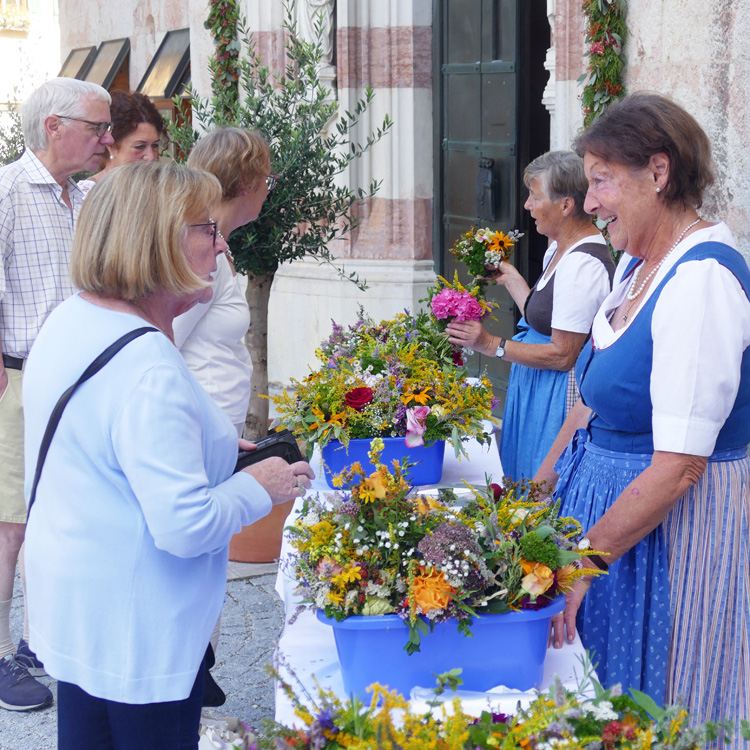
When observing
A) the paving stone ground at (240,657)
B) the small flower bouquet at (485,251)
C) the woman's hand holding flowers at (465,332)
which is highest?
the small flower bouquet at (485,251)

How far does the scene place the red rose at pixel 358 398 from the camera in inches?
101

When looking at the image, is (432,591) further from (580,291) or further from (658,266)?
(580,291)

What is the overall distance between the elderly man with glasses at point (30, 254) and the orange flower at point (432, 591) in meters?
2.05

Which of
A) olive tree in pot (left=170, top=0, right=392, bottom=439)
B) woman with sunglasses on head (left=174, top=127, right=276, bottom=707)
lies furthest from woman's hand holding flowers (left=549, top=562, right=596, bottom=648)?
olive tree in pot (left=170, top=0, right=392, bottom=439)

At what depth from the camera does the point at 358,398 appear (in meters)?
2.57

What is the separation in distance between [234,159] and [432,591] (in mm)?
1803

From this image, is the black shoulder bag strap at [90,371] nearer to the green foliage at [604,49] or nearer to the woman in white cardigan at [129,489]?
the woman in white cardigan at [129,489]

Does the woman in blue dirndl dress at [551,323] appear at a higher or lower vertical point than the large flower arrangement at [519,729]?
higher

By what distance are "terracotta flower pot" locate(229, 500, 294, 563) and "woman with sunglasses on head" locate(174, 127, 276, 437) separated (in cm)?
148

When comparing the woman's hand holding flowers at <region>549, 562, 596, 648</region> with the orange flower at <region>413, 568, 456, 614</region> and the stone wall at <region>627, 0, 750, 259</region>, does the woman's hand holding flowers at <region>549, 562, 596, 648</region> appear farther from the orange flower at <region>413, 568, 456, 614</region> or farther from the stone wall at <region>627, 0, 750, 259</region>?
the stone wall at <region>627, 0, 750, 259</region>

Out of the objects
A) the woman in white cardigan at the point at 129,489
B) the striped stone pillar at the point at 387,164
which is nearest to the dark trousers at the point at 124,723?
the woman in white cardigan at the point at 129,489

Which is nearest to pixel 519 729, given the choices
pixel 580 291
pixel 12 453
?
pixel 580 291

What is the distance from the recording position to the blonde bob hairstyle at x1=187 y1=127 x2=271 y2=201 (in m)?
2.98

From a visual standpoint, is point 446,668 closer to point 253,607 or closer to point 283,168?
point 253,607
